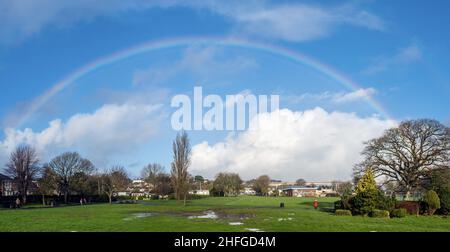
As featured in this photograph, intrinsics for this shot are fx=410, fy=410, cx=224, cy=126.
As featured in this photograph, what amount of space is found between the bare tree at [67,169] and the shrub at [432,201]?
78257 millimetres

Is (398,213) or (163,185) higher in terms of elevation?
(398,213)

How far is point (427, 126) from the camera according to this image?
6019cm

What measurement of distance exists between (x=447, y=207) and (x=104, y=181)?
81.9 m

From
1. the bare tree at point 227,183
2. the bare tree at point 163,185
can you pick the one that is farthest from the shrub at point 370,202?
the bare tree at point 227,183

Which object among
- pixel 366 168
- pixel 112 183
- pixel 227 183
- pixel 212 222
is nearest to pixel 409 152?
pixel 366 168

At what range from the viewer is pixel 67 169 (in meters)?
103

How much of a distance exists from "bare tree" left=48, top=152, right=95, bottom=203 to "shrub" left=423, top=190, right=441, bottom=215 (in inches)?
3081

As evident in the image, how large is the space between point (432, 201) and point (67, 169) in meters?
84.8

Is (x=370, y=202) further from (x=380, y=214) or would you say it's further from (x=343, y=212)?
(x=343, y=212)

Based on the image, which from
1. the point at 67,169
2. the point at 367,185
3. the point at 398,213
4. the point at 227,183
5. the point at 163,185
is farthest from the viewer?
the point at 227,183

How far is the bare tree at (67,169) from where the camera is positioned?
327 ft

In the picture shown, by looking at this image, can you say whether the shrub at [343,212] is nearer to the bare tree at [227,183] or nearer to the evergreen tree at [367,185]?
the evergreen tree at [367,185]

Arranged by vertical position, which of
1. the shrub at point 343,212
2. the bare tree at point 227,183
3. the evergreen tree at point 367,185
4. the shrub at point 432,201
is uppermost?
the evergreen tree at point 367,185
